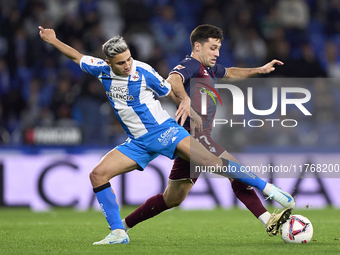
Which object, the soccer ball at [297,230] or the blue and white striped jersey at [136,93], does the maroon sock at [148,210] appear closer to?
the blue and white striped jersey at [136,93]

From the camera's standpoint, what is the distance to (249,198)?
5.77 meters

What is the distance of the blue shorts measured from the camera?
5.47m

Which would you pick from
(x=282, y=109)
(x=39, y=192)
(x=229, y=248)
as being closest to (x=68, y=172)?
(x=39, y=192)

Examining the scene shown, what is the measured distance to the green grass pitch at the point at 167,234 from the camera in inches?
200

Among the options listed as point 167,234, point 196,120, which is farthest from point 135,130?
point 167,234

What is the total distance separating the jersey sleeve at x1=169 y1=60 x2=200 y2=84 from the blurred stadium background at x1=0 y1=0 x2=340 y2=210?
407cm

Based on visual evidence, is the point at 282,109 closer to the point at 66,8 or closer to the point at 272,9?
the point at 272,9

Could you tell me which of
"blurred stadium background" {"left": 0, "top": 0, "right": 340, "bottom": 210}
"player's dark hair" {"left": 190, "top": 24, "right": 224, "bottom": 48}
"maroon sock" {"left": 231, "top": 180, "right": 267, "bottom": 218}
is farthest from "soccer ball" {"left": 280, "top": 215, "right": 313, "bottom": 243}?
"blurred stadium background" {"left": 0, "top": 0, "right": 340, "bottom": 210}

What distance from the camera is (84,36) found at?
41.0 ft

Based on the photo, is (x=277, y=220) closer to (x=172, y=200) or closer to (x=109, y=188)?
(x=172, y=200)

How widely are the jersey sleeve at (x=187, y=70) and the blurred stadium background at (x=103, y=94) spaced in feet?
13.4

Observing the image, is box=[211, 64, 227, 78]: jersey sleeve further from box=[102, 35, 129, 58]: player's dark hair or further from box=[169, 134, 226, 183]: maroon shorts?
box=[102, 35, 129, 58]: player's dark hair

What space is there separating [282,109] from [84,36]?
466 cm

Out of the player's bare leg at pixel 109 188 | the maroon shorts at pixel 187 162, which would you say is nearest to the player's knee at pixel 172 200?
the maroon shorts at pixel 187 162
